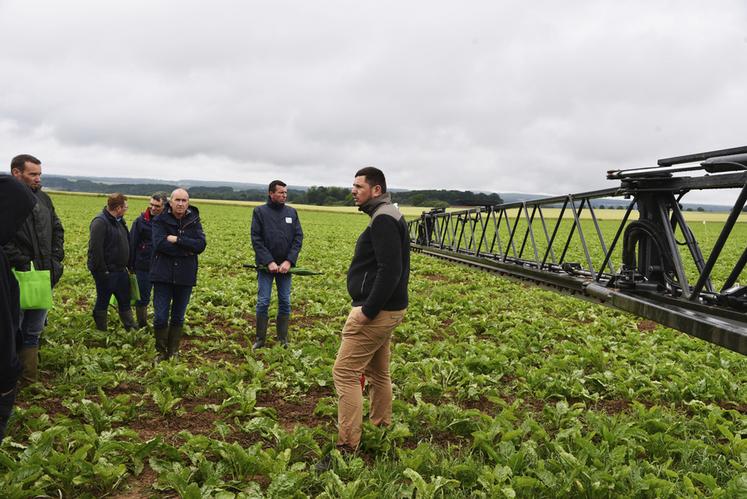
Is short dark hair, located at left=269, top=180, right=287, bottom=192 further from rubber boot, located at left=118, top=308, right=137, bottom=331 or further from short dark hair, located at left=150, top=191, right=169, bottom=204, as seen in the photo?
rubber boot, located at left=118, top=308, right=137, bottom=331

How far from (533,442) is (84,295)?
982 centimetres

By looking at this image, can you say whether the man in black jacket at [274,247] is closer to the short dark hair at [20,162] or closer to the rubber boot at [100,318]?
the rubber boot at [100,318]

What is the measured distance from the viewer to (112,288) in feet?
26.1

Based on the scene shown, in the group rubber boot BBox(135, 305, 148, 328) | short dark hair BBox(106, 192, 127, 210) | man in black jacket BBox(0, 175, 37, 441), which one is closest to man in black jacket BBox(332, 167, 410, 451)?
man in black jacket BBox(0, 175, 37, 441)

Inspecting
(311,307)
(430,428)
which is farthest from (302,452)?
(311,307)

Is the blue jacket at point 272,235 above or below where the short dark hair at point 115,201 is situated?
below

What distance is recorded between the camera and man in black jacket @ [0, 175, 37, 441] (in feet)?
10.4

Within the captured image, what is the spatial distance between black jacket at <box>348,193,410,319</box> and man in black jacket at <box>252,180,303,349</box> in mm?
3353

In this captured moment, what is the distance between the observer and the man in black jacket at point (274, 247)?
7645mm

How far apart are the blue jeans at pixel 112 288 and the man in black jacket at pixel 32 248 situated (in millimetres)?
1795

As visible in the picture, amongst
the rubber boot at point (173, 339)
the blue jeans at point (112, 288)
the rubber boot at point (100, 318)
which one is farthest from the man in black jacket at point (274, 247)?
the rubber boot at point (100, 318)

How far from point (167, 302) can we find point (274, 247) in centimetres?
162

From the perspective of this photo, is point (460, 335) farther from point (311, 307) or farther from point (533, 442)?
point (533, 442)

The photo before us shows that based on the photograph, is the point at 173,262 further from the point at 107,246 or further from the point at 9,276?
the point at 9,276
